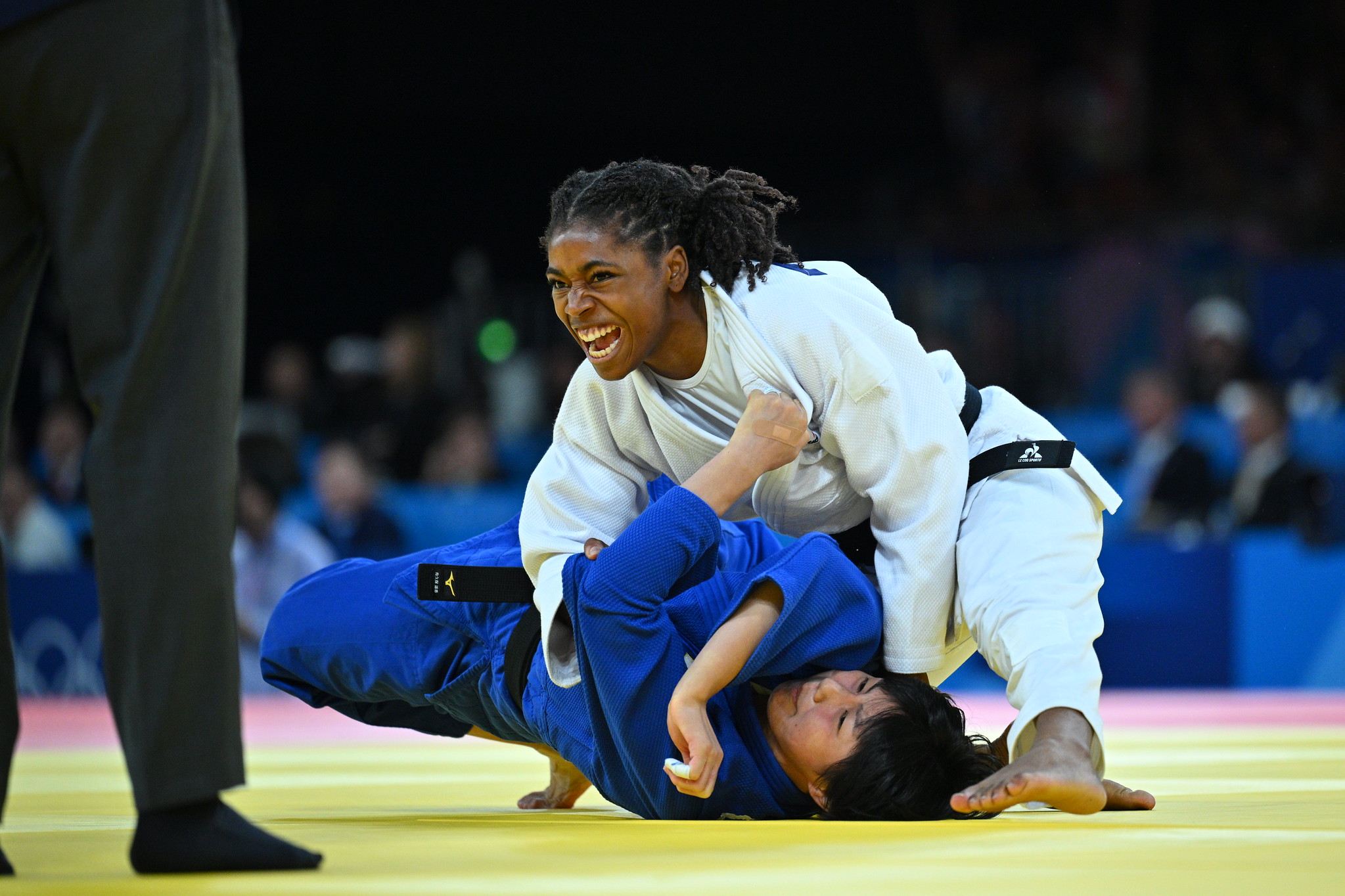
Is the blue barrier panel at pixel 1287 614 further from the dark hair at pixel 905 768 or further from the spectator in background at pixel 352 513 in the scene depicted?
the dark hair at pixel 905 768

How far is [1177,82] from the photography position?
1016cm

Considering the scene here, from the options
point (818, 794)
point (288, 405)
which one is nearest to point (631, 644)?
point (818, 794)

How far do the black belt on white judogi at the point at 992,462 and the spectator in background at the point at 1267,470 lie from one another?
4.53m

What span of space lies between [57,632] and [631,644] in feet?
18.8

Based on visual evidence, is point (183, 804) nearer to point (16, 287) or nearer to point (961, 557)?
point (16, 287)

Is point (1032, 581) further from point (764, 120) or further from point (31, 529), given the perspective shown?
point (764, 120)

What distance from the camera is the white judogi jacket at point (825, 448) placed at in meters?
2.74

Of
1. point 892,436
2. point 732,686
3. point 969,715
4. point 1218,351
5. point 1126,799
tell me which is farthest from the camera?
point 1218,351

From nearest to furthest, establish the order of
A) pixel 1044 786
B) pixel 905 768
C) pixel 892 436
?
1. pixel 1044 786
2. pixel 905 768
3. pixel 892 436

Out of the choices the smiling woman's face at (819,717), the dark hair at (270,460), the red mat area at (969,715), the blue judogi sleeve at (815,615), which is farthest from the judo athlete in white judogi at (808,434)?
the dark hair at (270,460)

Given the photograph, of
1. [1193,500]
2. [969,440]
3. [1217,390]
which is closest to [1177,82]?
[1217,390]

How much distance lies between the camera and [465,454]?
7.94 metres

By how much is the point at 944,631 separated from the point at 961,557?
0.14 m

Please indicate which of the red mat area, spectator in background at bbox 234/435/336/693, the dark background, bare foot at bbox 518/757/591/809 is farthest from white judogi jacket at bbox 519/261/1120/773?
the dark background
